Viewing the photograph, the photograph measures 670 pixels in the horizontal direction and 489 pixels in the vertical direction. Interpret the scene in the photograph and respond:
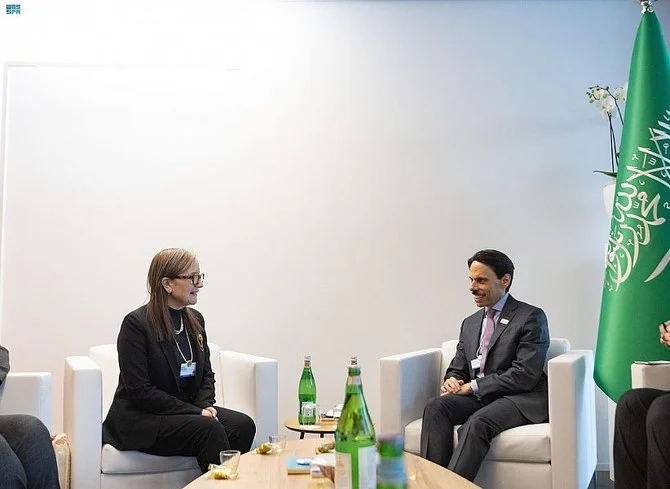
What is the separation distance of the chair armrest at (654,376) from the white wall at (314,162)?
1.42 metres

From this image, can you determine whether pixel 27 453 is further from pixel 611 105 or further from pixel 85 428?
pixel 611 105

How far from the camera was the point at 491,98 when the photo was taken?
4.60 m

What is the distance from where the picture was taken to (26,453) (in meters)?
2.62

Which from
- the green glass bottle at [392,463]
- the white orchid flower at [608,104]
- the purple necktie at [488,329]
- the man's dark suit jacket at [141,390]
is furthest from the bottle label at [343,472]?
the white orchid flower at [608,104]

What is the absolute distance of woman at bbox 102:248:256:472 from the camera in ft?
10.4

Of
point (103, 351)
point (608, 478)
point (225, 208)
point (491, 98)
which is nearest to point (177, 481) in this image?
point (103, 351)

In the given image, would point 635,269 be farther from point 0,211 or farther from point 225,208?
point 0,211

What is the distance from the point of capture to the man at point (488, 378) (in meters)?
3.28

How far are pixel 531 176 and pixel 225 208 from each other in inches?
69.7

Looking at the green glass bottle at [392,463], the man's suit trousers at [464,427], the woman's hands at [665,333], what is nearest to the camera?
the green glass bottle at [392,463]

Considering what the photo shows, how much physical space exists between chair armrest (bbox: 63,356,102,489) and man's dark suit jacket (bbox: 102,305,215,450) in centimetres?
8

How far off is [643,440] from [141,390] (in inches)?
76.5

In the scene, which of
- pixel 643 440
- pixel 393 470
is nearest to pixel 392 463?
pixel 393 470

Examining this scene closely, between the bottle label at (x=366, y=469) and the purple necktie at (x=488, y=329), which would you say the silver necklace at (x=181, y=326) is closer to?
the purple necktie at (x=488, y=329)
